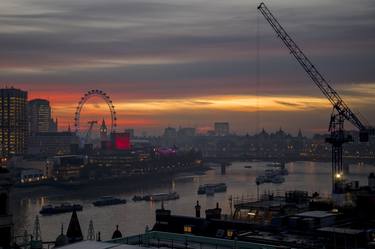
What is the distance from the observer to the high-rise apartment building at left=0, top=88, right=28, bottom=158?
522ft

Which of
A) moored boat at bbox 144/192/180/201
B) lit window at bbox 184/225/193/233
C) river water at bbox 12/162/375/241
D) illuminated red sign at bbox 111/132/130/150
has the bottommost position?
river water at bbox 12/162/375/241

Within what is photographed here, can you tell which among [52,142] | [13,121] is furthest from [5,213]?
[13,121]

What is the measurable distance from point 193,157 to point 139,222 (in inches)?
3720

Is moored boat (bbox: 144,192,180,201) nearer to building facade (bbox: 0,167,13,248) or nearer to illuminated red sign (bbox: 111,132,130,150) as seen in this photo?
building facade (bbox: 0,167,13,248)

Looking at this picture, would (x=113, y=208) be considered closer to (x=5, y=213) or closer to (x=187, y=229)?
(x=187, y=229)

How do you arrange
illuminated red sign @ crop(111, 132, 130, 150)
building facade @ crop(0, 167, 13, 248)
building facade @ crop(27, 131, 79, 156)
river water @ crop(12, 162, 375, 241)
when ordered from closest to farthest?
building facade @ crop(0, 167, 13, 248) < river water @ crop(12, 162, 375, 241) < illuminated red sign @ crop(111, 132, 130, 150) < building facade @ crop(27, 131, 79, 156)

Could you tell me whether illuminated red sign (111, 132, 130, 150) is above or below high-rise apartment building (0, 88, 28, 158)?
below

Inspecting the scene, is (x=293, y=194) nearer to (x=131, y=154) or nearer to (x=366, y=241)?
(x=366, y=241)

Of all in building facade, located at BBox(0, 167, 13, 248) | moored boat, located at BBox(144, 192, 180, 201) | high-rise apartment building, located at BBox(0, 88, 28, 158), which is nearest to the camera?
building facade, located at BBox(0, 167, 13, 248)

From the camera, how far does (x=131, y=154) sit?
12838 centimetres

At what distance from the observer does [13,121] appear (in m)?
169

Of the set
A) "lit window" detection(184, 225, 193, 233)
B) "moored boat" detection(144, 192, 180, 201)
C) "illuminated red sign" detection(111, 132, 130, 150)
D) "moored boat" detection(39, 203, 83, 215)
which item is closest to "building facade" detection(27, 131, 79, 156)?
"illuminated red sign" detection(111, 132, 130, 150)

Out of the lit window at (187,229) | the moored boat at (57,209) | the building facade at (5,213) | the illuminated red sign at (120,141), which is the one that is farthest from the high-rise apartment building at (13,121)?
the building facade at (5,213)

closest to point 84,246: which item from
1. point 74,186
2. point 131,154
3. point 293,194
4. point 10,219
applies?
point 10,219
